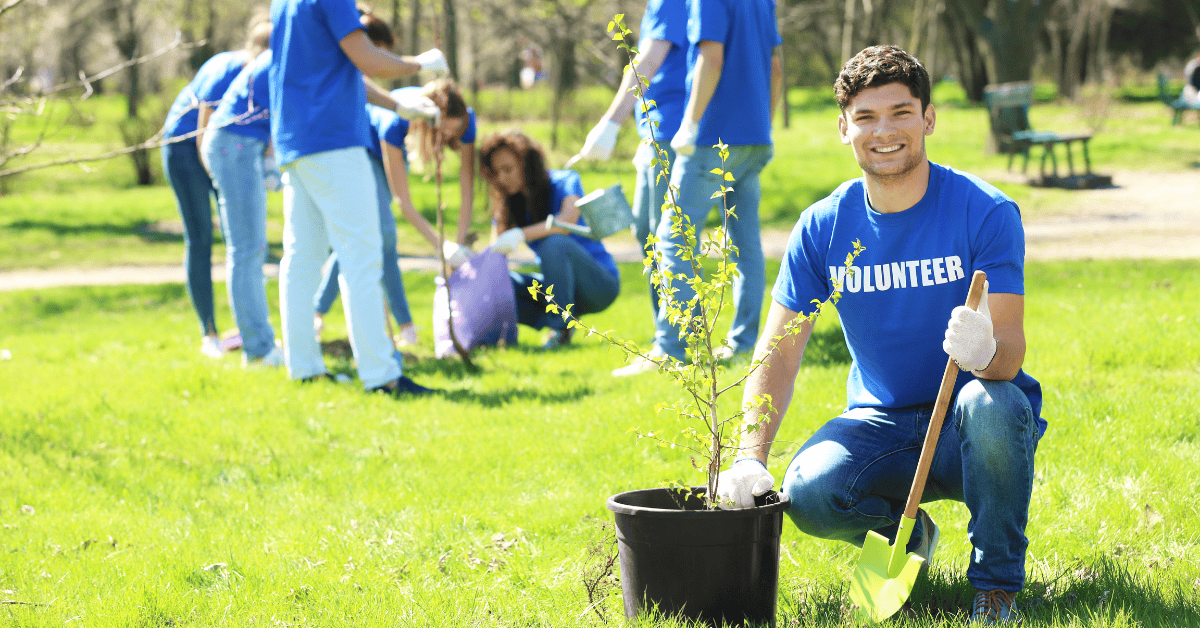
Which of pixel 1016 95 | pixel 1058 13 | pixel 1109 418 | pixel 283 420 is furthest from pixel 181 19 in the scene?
pixel 1058 13

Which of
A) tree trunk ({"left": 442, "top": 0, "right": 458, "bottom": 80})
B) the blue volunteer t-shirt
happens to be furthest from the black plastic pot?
tree trunk ({"left": 442, "top": 0, "right": 458, "bottom": 80})

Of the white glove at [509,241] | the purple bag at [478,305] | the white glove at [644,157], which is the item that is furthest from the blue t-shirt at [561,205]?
the white glove at [644,157]

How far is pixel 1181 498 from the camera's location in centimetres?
306

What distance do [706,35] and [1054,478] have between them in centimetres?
252

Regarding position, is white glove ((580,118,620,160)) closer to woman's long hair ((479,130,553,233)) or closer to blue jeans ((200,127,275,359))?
woman's long hair ((479,130,553,233))

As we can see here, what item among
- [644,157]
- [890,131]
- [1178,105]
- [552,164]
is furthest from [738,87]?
[1178,105]

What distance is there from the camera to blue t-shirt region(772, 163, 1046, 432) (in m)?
2.46

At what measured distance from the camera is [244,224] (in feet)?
19.5

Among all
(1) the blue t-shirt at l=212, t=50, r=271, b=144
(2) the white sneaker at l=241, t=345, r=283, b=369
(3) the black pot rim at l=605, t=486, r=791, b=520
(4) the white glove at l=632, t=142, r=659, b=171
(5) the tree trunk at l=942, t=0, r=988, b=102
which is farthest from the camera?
(5) the tree trunk at l=942, t=0, r=988, b=102

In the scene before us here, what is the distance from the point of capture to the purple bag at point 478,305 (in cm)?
616

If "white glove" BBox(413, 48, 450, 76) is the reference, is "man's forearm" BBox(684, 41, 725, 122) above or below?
below

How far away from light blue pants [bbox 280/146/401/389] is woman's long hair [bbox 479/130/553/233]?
1356mm

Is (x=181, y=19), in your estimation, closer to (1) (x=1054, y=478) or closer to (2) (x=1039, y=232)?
(2) (x=1039, y=232)

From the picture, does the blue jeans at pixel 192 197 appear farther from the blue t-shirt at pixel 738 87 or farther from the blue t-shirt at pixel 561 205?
the blue t-shirt at pixel 738 87
